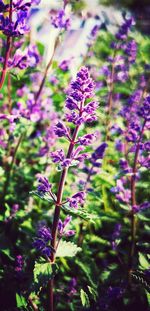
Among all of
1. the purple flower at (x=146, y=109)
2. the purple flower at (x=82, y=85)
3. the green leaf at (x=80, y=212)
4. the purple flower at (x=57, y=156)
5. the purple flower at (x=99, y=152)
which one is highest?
the purple flower at (x=146, y=109)

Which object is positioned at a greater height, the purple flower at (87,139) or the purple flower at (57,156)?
the purple flower at (87,139)

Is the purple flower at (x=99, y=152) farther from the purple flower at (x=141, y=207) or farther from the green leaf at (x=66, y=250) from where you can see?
the green leaf at (x=66, y=250)

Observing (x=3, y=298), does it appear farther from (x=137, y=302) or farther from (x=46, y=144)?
(x=46, y=144)

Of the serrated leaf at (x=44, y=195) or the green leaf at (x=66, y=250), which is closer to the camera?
the serrated leaf at (x=44, y=195)

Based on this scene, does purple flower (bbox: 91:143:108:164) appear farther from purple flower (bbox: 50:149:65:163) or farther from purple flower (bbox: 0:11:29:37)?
purple flower (bbox: 0:11:29:37)

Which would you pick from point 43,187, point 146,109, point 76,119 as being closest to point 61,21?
point 146,109

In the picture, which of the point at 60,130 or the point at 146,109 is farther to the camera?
the point at 146,109

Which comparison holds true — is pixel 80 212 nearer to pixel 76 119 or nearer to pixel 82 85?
pixel 76 119

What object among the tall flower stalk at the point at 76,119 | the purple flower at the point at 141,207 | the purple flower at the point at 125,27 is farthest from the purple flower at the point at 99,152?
the purple flower at the point at 125,27

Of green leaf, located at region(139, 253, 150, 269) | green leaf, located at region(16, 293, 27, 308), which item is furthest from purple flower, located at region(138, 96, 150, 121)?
green leaf, located at region(16, 293, 27, 308)
